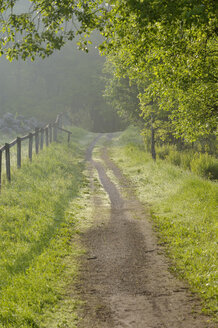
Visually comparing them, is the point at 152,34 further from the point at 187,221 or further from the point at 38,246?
the point at 38,246

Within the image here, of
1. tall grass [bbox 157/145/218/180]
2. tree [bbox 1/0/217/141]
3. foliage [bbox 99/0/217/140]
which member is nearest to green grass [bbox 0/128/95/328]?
tree [bbox 1/0/217/141]

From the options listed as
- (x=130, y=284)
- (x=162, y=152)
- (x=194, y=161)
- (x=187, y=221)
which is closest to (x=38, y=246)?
(x=130, y=284)

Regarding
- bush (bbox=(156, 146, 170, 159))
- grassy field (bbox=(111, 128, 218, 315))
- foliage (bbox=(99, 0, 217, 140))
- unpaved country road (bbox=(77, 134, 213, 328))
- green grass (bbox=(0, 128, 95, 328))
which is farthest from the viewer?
bush (bbox=(156, 146, 170, 159))

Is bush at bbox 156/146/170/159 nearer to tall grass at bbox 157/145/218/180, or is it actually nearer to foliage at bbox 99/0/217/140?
tall grass at bbox 157/145/218/180

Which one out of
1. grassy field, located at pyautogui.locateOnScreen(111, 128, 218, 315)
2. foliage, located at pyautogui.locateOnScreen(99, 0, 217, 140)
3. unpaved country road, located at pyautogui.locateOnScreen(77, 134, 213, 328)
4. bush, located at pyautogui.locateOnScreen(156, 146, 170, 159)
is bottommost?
unpaved country road, located at pyautogui.locateOnScreen(77, 134, 213, 328)

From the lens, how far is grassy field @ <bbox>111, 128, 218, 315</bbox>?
666 centimetres

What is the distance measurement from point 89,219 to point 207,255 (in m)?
4.25

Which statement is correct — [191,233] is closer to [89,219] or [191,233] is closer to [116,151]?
[89,219]

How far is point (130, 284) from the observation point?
260 inches

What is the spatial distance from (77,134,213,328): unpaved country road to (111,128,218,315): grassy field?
0.96ft

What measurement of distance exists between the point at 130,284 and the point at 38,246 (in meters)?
2.79

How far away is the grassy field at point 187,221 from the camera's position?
6660 millimetres

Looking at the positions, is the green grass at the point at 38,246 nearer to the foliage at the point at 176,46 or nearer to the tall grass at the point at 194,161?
the foliage at the point at 176,46

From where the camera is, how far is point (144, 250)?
8.19 metres
